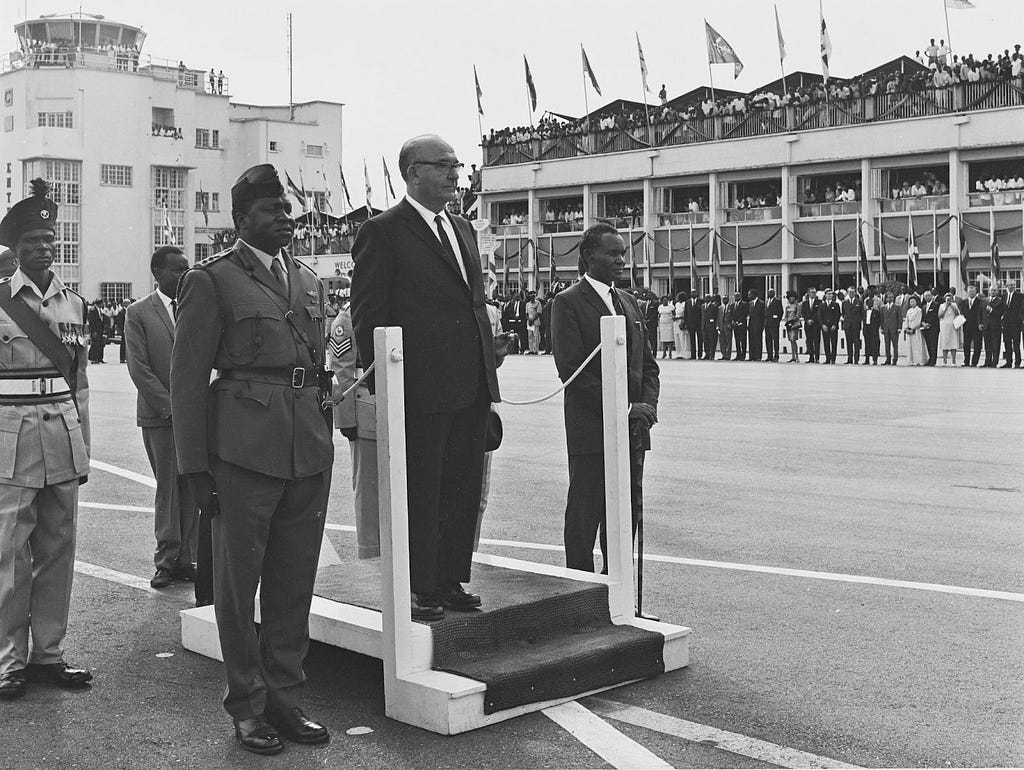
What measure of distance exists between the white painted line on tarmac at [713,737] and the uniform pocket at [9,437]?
2812 mm

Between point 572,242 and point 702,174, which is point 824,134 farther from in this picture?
point 572,242

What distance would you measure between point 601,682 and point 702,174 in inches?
2108

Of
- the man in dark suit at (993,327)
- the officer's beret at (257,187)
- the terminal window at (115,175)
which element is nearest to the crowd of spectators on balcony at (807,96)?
the man in dark suit at (993,327)

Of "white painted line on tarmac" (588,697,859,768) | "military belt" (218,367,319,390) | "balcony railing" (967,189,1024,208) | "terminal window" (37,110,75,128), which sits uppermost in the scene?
"terminal window" (37,110,75,128)

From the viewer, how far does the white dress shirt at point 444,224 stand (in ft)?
20.2

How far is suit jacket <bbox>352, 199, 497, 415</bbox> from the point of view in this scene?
19.8 feet

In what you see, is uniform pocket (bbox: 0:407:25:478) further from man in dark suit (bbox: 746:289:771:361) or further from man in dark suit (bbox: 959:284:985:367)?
man in dark suit (bbox: 746:289:771:361)

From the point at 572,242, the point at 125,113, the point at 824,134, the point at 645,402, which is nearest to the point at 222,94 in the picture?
the point at 125,113

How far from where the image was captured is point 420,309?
19.9 ft

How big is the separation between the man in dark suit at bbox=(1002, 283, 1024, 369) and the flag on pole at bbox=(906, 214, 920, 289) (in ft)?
43.2

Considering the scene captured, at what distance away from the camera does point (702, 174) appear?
58031 millimetres

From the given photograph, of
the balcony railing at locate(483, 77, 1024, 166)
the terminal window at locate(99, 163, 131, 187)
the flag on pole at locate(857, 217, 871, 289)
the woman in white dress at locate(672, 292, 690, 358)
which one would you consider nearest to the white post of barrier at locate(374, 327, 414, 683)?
the woman in white dress at locate(672, 292, 690, 358)

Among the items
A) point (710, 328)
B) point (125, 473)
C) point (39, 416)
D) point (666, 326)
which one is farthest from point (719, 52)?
point (39, 416)

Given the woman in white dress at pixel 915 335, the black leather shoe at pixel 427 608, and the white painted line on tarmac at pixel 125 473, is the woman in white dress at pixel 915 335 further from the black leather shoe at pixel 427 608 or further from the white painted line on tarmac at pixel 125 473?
the black leather shoe at pixel 427 608
